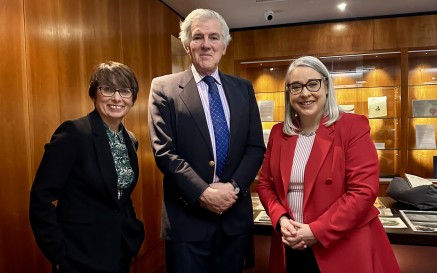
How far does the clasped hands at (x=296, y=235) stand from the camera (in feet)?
4.60

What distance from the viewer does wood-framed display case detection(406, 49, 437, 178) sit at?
442cm

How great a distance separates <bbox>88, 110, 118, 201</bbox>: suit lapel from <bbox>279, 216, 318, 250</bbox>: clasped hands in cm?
69


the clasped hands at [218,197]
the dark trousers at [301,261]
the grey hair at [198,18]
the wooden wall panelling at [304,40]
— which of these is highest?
the wooden wall panelling at [304,40]

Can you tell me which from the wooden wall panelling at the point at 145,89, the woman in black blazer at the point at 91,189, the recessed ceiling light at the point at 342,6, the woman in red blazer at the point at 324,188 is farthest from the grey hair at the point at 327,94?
the recessed ceiling light at the point at 342,6

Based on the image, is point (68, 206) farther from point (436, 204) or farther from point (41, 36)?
point (436, 204)

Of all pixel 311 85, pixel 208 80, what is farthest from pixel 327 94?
pixel 208 80

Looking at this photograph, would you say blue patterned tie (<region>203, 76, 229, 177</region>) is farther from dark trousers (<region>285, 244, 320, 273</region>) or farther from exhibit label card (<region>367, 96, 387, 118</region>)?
exhibit label card (<region>367, 96, 387, 118</region>)

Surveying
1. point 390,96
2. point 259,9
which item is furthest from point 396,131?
point 259,9

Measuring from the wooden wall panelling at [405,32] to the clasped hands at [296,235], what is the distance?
12.0ft

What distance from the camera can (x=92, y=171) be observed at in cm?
138

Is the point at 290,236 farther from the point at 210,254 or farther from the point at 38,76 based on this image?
the point at 38,76

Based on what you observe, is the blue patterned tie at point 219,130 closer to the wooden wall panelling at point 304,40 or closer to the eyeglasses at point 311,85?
the eyeglasses at point 311,85

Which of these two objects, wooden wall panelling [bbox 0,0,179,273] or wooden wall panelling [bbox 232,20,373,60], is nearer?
wooden wall panelling [bbox 0,0,179,273]

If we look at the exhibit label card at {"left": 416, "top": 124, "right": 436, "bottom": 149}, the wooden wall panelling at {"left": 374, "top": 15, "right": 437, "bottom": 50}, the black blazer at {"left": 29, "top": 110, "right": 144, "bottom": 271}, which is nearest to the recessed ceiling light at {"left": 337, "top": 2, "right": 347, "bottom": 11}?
the wooden wall panelling at {"left": 374, "top": 15, "right": 437, "bottom": 50}
